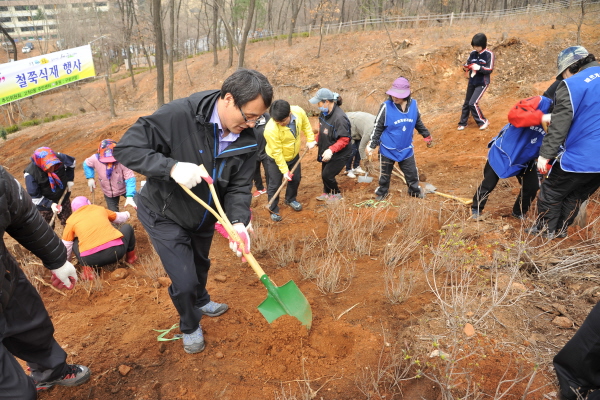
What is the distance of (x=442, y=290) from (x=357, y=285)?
2.20 feet

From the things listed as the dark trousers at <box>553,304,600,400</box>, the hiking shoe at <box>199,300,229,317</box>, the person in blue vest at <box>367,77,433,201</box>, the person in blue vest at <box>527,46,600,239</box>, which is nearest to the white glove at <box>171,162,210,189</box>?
the hiking shoe at <box>199,300,229,317</box>

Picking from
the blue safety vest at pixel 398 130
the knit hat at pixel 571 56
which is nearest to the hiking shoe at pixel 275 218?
the blue safety vest at pixel 398 130

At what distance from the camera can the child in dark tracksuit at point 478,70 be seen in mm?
7020

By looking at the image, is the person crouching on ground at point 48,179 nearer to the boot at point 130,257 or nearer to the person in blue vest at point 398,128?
the boot at point 130,257

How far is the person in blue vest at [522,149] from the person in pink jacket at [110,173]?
4210 mm

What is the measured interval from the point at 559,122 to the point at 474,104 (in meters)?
4.96

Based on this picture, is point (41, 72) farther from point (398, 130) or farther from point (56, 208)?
point (398, 130)

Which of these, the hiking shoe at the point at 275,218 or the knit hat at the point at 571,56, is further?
the hiking shoe at the point at 275,218

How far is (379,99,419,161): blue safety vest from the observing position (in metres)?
4.57

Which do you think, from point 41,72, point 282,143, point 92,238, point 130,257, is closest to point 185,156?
point 92,238

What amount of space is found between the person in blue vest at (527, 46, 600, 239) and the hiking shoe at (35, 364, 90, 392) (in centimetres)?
342

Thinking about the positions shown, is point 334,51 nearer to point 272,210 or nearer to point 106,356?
point 272,210

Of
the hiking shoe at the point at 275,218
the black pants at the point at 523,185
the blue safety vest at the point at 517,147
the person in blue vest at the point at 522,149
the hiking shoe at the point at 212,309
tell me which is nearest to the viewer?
the hiking shoe at the point at 212,309

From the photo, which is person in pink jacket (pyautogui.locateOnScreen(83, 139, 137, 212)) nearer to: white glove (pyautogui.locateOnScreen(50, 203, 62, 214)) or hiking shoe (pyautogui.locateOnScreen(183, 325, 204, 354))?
white glove (pyautogui.locateOnScreen(50, 203, 62, 214))
